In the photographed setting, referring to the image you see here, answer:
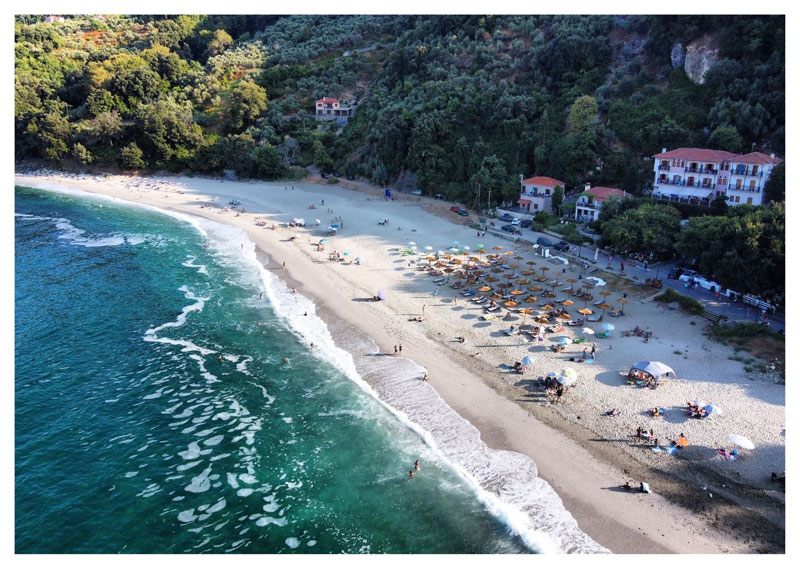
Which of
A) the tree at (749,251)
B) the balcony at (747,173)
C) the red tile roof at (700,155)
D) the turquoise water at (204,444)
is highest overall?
the red tile roof at (700,155)

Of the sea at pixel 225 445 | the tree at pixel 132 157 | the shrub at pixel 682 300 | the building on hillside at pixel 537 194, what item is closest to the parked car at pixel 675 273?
the shrub at pixel 682 300

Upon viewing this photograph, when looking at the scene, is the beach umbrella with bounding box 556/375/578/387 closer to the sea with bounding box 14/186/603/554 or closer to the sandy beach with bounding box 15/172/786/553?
the sandy beach with bounding box 15/172/786/553

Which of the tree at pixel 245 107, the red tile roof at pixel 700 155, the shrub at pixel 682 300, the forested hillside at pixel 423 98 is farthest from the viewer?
the tree at pixel 245 107

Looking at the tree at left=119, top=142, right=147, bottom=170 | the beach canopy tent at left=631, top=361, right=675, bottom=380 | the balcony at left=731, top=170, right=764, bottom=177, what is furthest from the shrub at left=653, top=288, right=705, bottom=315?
the tree at left=119, top=142, right=147, bottom=170

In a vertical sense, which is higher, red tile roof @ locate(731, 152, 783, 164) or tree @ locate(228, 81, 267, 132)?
tree @ locate(228, 81, 267, 132)

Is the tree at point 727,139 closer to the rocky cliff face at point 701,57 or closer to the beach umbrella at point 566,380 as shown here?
the rocky cliff face at point 701,57

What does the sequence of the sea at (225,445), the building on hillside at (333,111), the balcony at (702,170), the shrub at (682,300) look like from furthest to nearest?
1. the building on hillside at (333,111)
2. the balcony at (702,170)
3. the shrub at (682,300)
4. the sea at (225,445)

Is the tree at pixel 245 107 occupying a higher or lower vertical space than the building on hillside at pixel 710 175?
higher

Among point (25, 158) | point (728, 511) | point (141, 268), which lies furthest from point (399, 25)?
point (728, 511)
